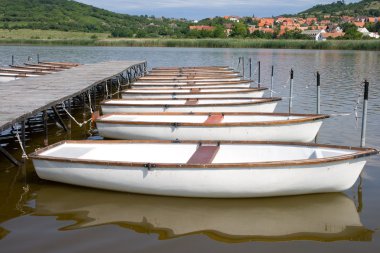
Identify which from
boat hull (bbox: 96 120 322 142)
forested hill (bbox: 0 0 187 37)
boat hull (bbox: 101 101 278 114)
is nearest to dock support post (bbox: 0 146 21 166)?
boat hull (bbox: 96 120 322 142)

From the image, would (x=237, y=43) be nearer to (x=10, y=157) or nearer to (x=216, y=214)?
(x=10, y=157)

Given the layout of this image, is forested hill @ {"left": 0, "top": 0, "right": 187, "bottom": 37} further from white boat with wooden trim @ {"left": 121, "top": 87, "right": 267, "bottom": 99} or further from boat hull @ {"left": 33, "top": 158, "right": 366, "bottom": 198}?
boat hull @ {"left": 33, "top": 158, "right": 366, "bottom": 198}

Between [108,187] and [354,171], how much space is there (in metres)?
4.53

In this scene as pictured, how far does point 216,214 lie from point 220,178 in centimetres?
63

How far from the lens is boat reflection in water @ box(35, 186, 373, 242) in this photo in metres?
6.98

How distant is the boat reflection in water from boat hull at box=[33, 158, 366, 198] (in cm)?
19

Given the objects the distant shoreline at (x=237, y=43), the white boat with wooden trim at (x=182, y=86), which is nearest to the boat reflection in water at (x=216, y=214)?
the white boat with wooden trim at (x=182, y=86)

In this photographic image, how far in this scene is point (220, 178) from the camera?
25.7 ft

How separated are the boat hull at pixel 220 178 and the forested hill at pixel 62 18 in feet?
375

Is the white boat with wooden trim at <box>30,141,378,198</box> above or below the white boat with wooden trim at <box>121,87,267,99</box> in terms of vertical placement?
below

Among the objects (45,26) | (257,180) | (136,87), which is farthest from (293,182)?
(45,26)

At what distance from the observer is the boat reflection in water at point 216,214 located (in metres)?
6.98

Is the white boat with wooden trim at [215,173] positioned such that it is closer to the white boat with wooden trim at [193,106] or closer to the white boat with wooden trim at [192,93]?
the white boat with wooden trim at [193,106]

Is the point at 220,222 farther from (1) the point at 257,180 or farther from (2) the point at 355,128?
(2) the point at 355,128
